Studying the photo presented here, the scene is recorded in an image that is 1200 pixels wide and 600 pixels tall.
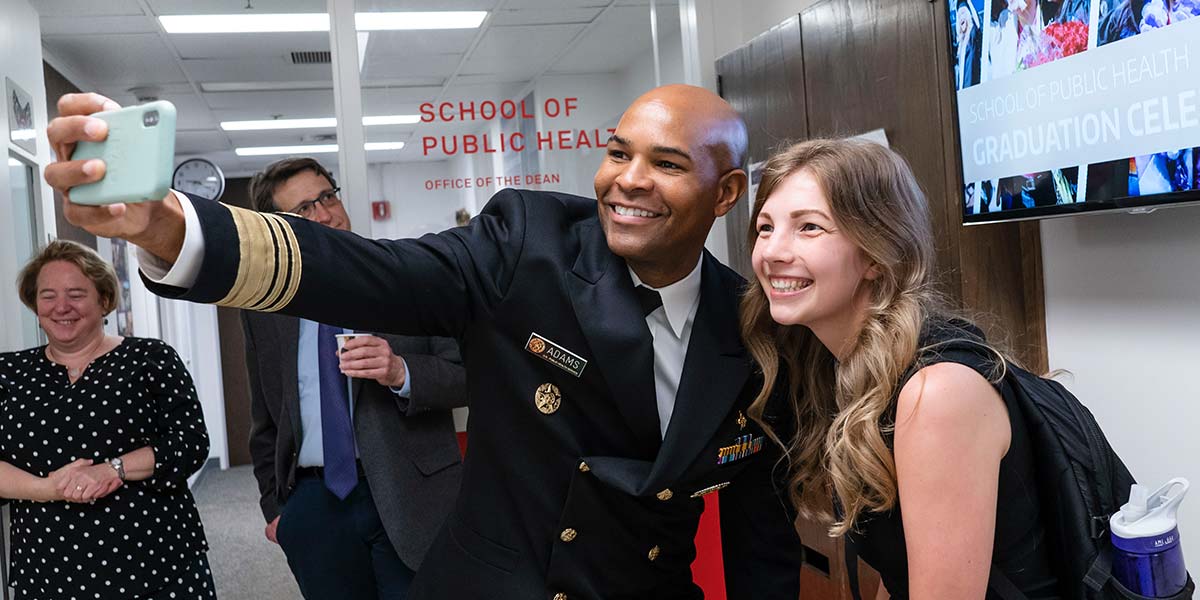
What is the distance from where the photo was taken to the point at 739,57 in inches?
140

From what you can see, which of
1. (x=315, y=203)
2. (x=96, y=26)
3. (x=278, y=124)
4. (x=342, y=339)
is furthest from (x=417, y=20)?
(x=278, y=124)

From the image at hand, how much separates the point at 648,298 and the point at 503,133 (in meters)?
2.28

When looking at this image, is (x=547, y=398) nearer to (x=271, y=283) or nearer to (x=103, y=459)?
(x=271, y=283)

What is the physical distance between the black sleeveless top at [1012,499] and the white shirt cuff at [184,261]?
0.85 meters

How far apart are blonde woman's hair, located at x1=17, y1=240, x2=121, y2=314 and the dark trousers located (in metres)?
0.98

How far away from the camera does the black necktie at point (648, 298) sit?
159 centimetres

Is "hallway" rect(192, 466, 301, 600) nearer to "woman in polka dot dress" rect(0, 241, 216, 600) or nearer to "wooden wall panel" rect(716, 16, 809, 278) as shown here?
"woman in polka dot dress" rect(0, 241, 216, 600)

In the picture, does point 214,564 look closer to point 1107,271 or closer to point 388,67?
point 388,67

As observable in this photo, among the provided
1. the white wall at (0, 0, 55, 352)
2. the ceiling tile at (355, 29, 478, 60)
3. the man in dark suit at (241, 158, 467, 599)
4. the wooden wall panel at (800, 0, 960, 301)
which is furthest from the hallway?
the wooden wall panel at (800, 0, 960, 301)

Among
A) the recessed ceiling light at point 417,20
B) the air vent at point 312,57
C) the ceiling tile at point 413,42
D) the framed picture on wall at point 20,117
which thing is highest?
the air vent at point 312,57

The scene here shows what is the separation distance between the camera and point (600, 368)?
150 centimetres

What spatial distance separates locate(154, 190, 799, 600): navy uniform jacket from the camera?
4.90 feet

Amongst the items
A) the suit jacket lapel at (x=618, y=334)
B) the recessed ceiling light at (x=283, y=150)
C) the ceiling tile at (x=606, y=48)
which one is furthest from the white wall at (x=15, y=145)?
the recessed ceiling light at (x=283, y=150)

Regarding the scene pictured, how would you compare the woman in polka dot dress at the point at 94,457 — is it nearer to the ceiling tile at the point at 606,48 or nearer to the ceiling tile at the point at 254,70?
the ceiling tile at the point at 606,48
